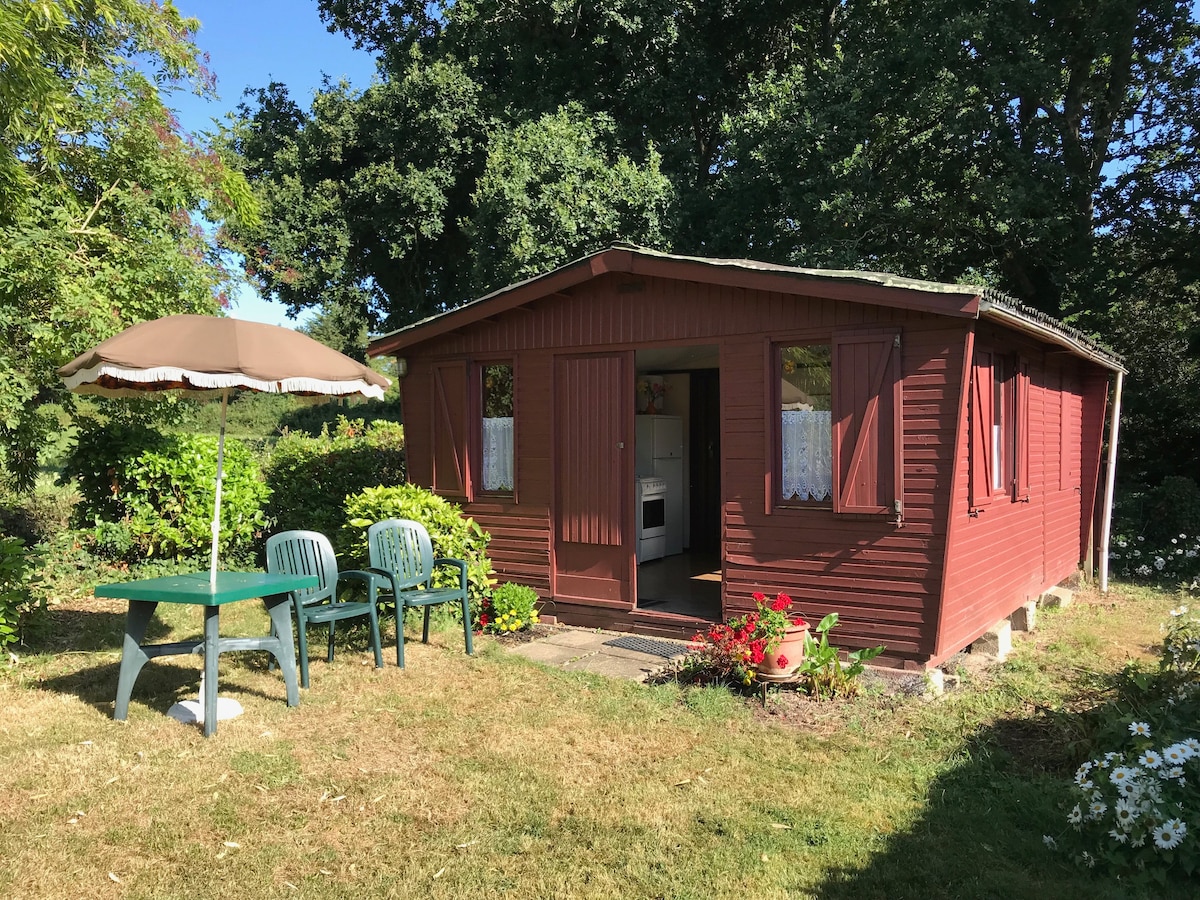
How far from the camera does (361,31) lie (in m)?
19.4

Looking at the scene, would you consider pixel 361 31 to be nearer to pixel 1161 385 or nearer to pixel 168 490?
pixel 168 490

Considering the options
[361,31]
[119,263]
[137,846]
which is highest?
[361,31]

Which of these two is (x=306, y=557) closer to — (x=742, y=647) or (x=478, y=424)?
(x=478, y=424)

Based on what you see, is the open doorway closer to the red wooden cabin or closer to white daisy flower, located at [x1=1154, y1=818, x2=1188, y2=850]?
the red wooden cabin

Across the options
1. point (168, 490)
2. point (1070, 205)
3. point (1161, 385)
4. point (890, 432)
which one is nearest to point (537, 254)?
point (168, 490)

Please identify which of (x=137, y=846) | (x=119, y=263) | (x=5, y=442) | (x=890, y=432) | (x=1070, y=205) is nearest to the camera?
(x=137, y=846)

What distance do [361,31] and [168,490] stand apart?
14.8 m

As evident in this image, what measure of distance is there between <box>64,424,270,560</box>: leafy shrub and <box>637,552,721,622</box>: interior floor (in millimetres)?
4510

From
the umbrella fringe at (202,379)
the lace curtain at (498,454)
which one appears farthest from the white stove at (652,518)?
the umbrella fringe at (202,379)

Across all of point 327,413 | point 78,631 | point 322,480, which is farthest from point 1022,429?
point 327,413

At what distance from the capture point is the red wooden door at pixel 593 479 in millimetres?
6887

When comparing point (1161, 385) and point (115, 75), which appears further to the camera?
point (1161, 385)

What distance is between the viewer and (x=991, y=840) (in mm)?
3488

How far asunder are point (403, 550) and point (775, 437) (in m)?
2.89
